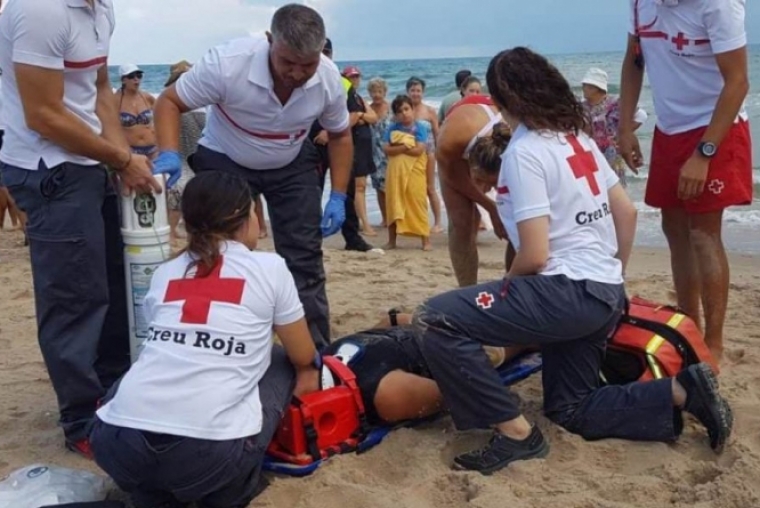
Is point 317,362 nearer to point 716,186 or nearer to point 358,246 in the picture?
point 716,186

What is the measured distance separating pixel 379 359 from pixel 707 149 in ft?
5.14

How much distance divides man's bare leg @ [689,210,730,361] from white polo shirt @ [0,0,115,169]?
247 cm

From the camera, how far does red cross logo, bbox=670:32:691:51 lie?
378 cm

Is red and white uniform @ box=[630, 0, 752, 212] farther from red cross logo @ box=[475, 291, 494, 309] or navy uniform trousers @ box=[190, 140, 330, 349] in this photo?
navy uniform trousers @ box=[190, 140, 330, 349]

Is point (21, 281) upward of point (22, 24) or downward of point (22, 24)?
downward

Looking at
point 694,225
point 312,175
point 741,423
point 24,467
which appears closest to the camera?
point 24,467

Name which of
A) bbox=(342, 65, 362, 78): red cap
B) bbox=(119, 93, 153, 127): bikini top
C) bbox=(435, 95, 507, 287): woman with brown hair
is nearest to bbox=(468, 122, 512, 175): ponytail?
bbox=(435, 95, 507, 287): woman with brown hair

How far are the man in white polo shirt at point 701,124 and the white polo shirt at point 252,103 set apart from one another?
1.41 metres

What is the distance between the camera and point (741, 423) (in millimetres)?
3330

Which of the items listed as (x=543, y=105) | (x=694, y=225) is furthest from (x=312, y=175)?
(x=694, y=225)

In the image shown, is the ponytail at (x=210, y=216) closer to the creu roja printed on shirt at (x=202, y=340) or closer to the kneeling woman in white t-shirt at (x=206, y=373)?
the kneeling woman in white t-shirt at (x=206, y=373)

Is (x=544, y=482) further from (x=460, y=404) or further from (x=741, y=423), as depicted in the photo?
(x=741, y=423)

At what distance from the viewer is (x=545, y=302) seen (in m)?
3.03

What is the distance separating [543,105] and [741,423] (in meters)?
1.36
